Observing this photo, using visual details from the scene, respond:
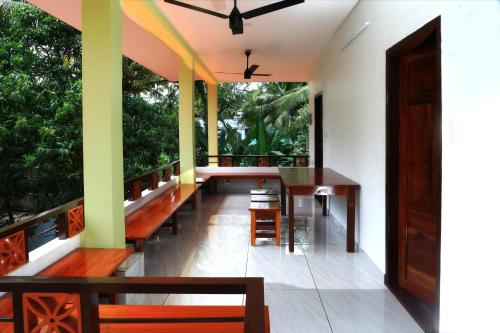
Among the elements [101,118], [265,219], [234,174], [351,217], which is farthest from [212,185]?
[101,118]

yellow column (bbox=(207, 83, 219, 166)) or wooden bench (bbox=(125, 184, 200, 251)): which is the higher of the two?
yellow column (bbox=(207, 83, 219, 166))

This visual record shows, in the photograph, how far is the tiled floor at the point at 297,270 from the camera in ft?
9.53

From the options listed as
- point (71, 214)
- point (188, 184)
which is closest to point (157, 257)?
point (71, 214)

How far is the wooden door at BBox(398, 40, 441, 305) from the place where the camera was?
3018 millimetres

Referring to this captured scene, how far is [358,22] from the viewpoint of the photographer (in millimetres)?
4641

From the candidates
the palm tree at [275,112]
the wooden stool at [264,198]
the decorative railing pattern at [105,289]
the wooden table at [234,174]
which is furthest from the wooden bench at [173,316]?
the palm tree at [275,112]

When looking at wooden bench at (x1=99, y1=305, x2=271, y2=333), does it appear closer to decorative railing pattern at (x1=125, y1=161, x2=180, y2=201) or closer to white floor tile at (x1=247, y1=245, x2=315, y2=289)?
white floor tile at (x1=247, y1=245, x2=315, y2=289)

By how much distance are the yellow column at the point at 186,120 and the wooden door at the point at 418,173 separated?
15.2ft

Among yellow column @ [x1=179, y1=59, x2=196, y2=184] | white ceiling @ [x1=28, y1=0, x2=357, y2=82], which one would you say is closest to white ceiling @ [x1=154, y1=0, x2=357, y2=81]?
white ceiling @ [x1=28, y1=0, x2=357, y2=82]

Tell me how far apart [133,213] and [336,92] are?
11.0 feet

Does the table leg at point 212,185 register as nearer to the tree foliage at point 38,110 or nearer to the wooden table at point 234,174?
the wooden table at point 234,174

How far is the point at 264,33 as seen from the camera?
6059mm

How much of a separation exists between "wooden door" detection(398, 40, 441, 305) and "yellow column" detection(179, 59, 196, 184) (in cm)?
465
